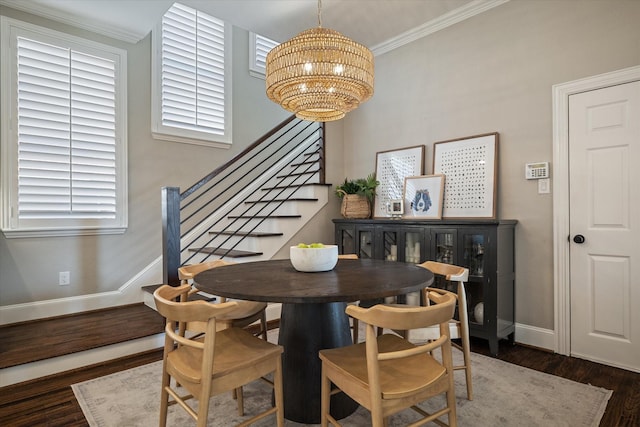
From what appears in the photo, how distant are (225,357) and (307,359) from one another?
1.64 feet

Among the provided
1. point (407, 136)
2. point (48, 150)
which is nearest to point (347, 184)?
point (407, 136)

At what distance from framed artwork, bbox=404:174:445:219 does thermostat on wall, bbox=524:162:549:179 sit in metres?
0.71

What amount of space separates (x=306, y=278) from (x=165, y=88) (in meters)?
3.17

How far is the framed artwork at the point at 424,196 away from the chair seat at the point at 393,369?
1.97 metres

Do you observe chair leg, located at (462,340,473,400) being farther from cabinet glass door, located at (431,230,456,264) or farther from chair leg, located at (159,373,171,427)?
chair leg, located at (159,373,171,427)

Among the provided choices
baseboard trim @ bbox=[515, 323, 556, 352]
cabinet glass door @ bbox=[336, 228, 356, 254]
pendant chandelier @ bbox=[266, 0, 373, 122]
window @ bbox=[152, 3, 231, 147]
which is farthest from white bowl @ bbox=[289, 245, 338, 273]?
window @ bbox=[152, 3, 231, 147]

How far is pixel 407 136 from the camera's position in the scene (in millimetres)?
3834

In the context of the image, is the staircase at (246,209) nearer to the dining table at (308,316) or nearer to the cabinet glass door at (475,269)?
the dining table at (308,316)

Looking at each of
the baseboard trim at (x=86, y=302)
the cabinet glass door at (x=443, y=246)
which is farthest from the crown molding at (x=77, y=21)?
the cabinet glass door at (x=443, y=246)

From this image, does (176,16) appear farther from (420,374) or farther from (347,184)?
(420,374)

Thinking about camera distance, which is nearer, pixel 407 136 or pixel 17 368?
pixel 17 368

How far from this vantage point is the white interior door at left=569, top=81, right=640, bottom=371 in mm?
2488

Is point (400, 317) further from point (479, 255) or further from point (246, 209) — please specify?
point (246, 209)

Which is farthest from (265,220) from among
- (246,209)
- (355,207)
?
(355,207)
